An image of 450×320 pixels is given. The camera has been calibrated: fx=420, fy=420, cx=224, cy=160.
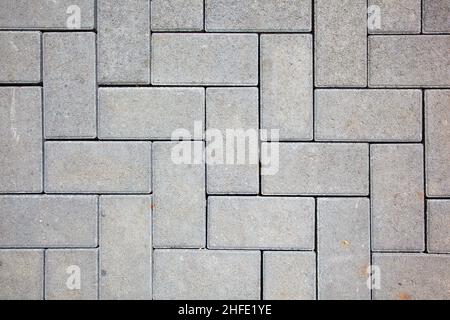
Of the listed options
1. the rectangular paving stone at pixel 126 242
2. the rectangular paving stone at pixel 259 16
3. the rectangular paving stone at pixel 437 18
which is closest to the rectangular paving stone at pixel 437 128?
the rectangular paving stone at pixel 437 18

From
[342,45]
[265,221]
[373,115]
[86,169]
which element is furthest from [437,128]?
[86,169]

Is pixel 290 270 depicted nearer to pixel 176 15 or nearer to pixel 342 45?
pixel 342 45

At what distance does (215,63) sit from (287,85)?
12.4 inches

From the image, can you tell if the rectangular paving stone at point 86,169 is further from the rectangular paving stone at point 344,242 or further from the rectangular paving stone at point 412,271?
the rectangular paving stone at point 412,271

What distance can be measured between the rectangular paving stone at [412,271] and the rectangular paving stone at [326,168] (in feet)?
1.00

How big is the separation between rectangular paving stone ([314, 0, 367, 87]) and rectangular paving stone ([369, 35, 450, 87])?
63 millimetres

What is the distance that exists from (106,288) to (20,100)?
0.87 metres

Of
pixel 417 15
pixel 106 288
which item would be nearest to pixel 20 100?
pixel 106 288

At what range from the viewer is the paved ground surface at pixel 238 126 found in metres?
1.75

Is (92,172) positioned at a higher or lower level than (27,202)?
higher
